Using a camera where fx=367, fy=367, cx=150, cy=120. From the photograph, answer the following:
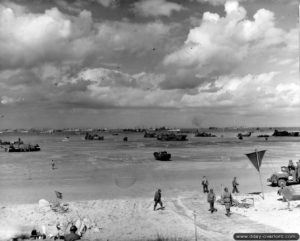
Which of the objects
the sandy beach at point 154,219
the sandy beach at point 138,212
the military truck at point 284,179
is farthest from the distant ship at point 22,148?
the military truck at point 284,179

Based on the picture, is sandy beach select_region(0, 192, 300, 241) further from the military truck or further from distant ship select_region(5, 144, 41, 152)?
distant ship select_region(5, 144, 41, 152)

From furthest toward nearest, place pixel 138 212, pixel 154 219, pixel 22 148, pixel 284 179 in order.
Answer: pixel 22 148, pixel 284 179, pixel 138 212, pixel 154 219

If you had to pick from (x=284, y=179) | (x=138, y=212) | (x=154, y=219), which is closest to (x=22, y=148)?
(x=284, y=179)

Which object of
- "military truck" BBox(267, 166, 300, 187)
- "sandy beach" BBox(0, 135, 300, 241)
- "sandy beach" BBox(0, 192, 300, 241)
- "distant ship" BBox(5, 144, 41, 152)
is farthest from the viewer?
"distant ship" BBox(5, 144, 41, 152)

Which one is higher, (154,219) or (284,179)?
(284,179)

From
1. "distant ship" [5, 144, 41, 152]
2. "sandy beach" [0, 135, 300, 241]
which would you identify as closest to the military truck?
"sandy beach" [0, 135, 300, 241]

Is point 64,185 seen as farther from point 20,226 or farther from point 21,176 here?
point 20,226

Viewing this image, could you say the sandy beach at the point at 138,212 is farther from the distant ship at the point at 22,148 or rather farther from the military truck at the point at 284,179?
the distant ship at the point at 22,148

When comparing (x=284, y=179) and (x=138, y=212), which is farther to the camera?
(x=284, y=179)

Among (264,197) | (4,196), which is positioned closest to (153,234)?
(264,197)

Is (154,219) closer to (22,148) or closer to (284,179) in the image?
(284,179)
